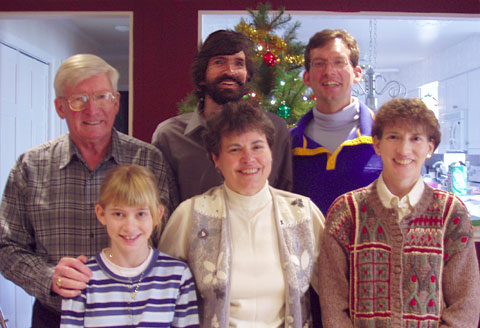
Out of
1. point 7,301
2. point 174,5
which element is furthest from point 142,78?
point 7,301

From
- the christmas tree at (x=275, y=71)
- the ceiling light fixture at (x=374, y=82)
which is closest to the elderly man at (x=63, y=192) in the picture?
the christmas tree at (x=275, y=71)

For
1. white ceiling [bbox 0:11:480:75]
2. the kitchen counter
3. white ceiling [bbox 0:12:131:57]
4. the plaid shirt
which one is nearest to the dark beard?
the plaid shirt

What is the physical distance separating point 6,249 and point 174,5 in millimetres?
3062

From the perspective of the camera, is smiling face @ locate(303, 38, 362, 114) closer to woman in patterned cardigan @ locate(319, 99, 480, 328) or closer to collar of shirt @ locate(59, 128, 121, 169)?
woman in patterned cardigan @ locate(319, 99, 480, 328)

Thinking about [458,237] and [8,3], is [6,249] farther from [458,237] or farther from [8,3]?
[8,3]

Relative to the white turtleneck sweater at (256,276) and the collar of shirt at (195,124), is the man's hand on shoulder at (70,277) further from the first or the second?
the collar of shirt at (195,124)

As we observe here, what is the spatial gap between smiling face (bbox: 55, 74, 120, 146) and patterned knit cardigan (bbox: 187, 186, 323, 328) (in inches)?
17.5

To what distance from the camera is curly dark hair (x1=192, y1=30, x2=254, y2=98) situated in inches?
78.1

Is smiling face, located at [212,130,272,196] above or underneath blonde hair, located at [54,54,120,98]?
underneath

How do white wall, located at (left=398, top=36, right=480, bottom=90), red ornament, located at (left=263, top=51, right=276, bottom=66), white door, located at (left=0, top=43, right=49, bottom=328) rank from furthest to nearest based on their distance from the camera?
white wall, located at (left=398, top=36, right=480, bottom=90), white door, located at (left=0, top=43, right=49, bottom=328), red ornament, located at (left=263, top=51, right=276, bottom=66)

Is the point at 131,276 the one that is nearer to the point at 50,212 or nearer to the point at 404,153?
the point at 50,212

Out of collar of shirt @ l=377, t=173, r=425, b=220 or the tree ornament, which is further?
the tree ornament

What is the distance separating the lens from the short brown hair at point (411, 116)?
1.47m

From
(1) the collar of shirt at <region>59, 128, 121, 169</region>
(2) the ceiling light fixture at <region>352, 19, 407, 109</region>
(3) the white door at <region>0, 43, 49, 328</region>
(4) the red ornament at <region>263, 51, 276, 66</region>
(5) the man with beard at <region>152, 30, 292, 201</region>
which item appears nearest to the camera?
(1) the collar of shirt at <region>59, 128, 121, 169</region>
